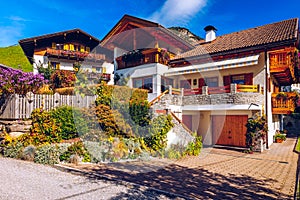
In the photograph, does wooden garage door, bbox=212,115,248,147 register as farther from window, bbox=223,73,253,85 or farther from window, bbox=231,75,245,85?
window, bbox=231,75,245,85

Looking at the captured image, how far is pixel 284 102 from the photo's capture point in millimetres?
20016

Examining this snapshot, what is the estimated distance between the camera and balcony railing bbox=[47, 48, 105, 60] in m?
29.7

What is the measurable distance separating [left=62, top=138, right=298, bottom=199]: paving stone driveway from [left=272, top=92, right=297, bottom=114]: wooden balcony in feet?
24.1

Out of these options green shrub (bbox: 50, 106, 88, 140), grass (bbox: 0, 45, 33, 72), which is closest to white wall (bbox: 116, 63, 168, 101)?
green shrub (bbox: 50, 106, 88, 140)

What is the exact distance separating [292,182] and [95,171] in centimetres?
794

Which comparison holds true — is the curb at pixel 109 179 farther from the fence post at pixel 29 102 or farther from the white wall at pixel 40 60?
the white wall at pixel 40 60

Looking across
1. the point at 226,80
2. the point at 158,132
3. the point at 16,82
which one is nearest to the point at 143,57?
the point at 226,80

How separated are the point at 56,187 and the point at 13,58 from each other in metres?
63.0

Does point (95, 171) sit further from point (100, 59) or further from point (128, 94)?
point (100, 59)

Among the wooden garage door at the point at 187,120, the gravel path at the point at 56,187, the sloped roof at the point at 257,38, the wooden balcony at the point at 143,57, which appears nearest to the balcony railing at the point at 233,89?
the wooden garage door at the point at 187,120

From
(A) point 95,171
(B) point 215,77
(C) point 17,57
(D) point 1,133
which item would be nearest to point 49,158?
(A) point 95,171

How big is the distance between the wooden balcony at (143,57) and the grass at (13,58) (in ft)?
129

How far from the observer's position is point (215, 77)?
20.6 metres

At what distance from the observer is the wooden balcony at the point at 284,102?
19.6 metres
